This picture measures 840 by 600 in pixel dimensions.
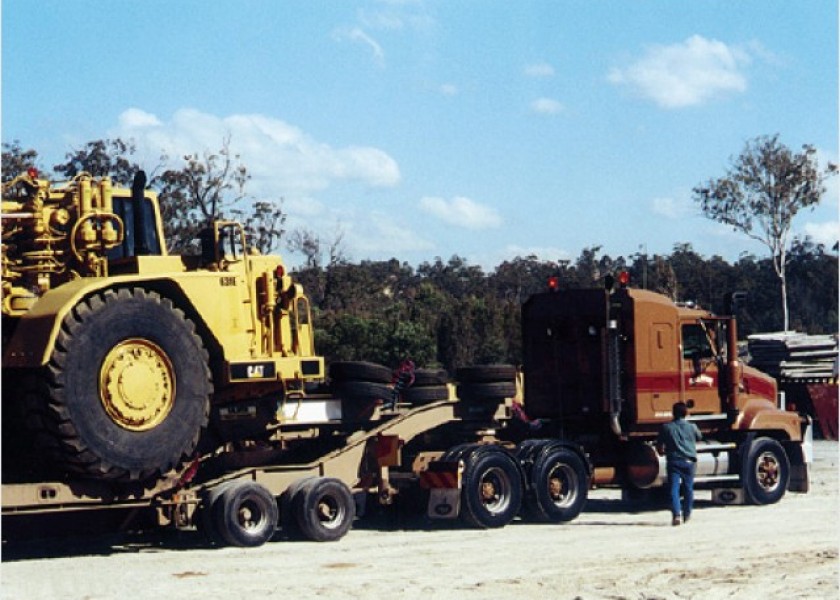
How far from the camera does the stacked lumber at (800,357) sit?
3588 centimetres

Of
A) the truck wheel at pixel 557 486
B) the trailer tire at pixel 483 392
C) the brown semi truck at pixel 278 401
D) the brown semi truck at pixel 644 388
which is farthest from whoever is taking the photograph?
the brown semi truck at pixel 644 388

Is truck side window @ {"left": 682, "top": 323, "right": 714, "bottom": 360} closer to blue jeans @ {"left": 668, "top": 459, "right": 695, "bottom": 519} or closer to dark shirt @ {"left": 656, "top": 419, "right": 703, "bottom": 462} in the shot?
dark shirt @ {"left": 656, "top": 419, "right": 703, "bottom": 462}

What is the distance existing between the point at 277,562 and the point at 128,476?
75.9 inches

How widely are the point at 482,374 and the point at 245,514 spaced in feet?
14.5

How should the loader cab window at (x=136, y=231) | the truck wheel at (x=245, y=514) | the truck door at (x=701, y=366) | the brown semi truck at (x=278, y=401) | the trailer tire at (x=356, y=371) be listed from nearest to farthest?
the brown semi truck at (x=278, y=401), the truck wheel at (x=245, y=514), the loader cab window at (x=136, y=231), the trailer tire at (x=356, y=371), the truck door at (x=701, y=366)

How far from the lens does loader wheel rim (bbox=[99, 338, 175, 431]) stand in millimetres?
15734

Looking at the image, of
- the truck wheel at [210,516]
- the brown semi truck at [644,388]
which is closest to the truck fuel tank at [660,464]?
the brown semi truck at [644,388]

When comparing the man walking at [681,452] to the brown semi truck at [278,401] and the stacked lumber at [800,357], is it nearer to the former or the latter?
the brown semi truck at [278,401]

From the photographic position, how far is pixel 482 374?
20094mm

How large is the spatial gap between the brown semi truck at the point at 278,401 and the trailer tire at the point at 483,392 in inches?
1.5

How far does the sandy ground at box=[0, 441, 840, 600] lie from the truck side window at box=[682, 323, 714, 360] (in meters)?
2.32

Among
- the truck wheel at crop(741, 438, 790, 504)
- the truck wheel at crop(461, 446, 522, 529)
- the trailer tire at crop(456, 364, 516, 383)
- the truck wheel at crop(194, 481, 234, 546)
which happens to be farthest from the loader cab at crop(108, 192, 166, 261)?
the truck wheel at crop(741, 438, 790, 504)

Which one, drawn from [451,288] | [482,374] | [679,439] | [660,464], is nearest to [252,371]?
[482,374]

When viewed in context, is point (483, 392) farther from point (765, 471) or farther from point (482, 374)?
point (765, 471)
